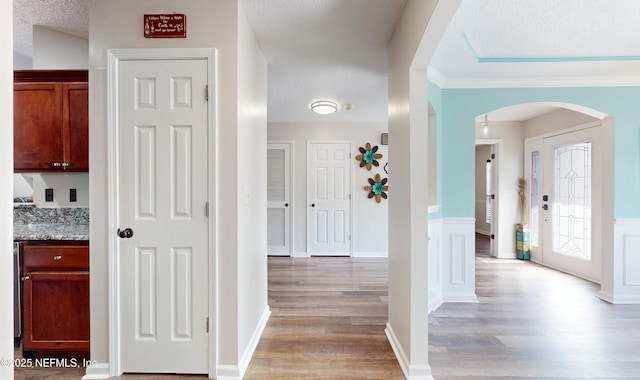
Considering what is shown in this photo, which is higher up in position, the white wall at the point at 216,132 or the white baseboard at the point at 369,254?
the white wall at the point at 216,132

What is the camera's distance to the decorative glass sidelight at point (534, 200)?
16.3 feet

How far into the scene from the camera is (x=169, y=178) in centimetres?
193

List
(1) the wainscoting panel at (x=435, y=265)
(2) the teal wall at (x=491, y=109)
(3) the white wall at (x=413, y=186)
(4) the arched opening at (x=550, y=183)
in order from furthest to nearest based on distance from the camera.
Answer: (4) the arched opening at (x=550, y=183)
(2) the teal wall at (x=491, y=109)
(1) the wainscoting panel at (x=435, y=265)
(3) the white wall at (x=413, y=186)

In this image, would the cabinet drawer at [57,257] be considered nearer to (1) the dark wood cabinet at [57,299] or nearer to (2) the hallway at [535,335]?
(1) the dark wood cabinet at [57,299]

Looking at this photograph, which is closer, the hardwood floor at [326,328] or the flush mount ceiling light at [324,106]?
the hardwood floor at [326,328]

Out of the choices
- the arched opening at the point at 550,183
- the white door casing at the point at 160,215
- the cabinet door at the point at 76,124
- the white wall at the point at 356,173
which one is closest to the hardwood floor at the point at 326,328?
the white door casing at the point at 160,215

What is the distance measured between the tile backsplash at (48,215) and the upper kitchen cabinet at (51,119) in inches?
16.7

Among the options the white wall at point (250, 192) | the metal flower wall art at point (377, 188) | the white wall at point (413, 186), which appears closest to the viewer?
the white wall at point (413, 186)

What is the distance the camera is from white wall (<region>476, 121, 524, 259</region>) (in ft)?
17.1

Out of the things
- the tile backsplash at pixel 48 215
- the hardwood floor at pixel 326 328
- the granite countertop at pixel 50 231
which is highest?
the tile backsplash at pixel 48 215

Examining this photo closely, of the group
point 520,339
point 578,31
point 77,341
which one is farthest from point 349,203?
point 77,341

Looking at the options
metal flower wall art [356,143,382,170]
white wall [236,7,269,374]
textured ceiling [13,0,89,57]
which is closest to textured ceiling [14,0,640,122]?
textured ceiling [13,0,89,57]

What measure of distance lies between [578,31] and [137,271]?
12.2 feet

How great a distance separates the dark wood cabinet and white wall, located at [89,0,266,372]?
0.17m
